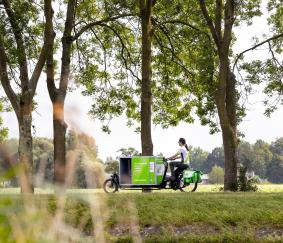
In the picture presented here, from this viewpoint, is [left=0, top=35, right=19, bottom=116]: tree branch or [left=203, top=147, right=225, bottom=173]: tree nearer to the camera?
[left=0, top=35, right=19, bottom=116]: tree branch

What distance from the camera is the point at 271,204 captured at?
1295 centimetres

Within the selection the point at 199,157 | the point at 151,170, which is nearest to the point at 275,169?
the point at 199,157

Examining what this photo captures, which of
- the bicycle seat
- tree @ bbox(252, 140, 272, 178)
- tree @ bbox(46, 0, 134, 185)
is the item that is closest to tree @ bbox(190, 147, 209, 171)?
tree @ bbox(252, 140, 272, 178)

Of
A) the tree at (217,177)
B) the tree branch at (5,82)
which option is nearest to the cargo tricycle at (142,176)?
the tree branch at (5,82)

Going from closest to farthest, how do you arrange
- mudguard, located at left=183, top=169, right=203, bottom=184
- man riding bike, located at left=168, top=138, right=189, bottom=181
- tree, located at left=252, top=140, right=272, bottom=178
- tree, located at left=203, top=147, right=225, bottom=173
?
man riding bike, located at left=168, top=138, right=189, bottom=181, mudguard, located at left=183, top=169, right=203, bottom=184, tree, located at left=252, top=140, right=272, bottom=178, tree, located at left=203, top=147, right=225, bottom=173

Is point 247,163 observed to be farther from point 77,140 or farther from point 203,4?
point 77,140

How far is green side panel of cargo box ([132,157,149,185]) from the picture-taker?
823 inches

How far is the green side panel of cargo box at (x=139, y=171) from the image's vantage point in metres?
20.9

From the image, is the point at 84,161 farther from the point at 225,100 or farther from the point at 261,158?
the point at 261,158

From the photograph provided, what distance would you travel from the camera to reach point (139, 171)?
20.9 metres

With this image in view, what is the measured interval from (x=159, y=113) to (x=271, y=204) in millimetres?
16053

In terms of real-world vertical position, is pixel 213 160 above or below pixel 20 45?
above

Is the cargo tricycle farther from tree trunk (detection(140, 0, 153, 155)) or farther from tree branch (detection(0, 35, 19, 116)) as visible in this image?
tree branch (detection(0, 35, 19, 116))

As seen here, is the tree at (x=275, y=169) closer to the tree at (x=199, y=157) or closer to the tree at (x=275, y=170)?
the tree at (x=275, y=170)
